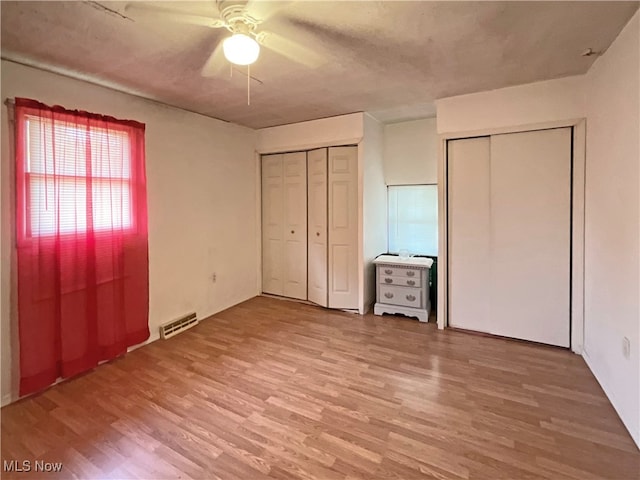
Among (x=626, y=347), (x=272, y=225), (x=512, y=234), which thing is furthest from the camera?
(x=272, y=225)

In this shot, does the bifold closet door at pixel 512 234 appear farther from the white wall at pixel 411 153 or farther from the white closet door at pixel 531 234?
the white wall at pixel 411 153

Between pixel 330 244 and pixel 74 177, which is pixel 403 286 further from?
pixel 74 177

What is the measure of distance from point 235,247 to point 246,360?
5.96 ft

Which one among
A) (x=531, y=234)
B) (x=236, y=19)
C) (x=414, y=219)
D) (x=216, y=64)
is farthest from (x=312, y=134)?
(x=531, y=234)

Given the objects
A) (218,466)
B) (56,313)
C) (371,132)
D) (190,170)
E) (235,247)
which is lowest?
(218,466)

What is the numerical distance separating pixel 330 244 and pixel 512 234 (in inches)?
78.7

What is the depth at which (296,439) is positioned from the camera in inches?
74.7

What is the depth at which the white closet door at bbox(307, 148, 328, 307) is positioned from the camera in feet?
13.6

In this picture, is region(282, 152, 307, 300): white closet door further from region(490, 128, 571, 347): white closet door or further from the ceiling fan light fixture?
the ceiling fan light fixture

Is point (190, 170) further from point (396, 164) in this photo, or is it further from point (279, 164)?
point (396, 164)

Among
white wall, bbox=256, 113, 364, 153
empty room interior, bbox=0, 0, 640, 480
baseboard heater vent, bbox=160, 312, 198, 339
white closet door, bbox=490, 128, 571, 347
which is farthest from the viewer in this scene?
white wall, bbox=256, 113, 364, 153

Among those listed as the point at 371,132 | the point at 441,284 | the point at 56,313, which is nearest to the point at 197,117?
the point at 371,132

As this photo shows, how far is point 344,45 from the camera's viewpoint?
214 centimetres

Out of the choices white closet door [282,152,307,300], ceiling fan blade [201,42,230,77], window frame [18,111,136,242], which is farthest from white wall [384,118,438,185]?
window frame [18,111,136,242]
